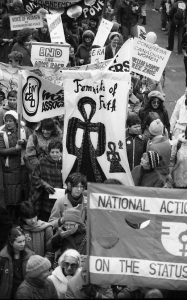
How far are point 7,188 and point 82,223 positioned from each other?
6.04 feet

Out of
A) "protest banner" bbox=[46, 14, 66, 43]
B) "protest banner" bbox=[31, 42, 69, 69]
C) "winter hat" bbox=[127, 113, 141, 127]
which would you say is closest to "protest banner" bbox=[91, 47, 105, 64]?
"protest banner" bbox=[31, 42, 69, 69]

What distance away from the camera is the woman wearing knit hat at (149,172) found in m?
8.16

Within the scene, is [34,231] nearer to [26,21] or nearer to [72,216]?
[72,216]

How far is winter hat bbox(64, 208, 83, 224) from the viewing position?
7285 millimetres

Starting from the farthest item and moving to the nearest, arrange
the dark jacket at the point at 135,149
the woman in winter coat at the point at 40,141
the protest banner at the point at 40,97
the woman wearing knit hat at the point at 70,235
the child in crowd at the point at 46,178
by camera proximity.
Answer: the protest banner at the point at 40,97
the dark jacket at the point at 135,149
the woman in winter coat at the point at 40,141
the child in crowd at the point at 46,178
the woman wearing knit hat at the point at 70,235

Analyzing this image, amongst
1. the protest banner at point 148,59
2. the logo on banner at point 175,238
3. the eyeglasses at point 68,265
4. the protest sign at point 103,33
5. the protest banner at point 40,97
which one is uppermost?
the protest sign at point 103,33

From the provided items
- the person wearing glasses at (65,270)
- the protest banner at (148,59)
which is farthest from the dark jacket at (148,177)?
the protest banner at (148,59)

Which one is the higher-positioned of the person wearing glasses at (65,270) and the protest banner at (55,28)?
the protest banner at (55,28)

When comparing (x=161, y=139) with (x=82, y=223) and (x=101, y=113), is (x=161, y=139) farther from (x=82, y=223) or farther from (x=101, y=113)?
(x=82, y=223)

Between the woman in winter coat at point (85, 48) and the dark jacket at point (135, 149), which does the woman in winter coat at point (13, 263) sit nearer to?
the dark jacket at point (135, 149)

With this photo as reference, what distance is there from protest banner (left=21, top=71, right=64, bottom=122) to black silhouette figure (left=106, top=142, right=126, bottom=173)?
93cm

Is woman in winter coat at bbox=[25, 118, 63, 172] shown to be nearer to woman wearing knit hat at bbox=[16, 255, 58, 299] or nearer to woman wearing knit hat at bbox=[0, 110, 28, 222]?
woman wearing knit hat at bbox=[0, 110, 28, 222]

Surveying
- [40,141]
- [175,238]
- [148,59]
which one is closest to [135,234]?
[175,238]

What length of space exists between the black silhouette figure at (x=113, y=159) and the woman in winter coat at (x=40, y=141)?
2.02 feet
